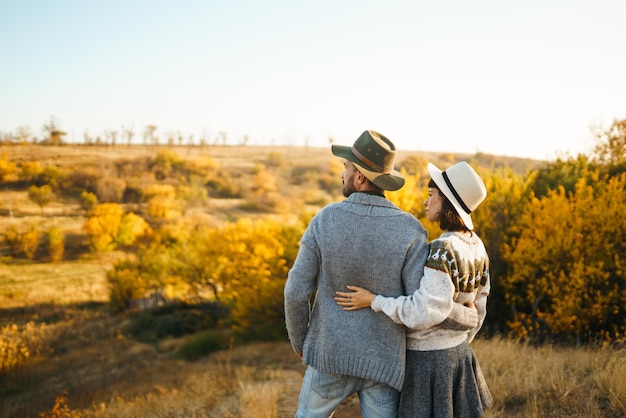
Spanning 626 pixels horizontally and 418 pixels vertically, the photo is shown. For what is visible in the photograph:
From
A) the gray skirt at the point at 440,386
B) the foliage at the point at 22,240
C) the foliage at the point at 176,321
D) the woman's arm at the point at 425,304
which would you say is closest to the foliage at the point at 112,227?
the foliage at the point at 22,240

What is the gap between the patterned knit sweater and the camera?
1884 millimetres

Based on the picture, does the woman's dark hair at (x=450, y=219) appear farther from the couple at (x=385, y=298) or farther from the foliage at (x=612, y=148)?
the foliage at (x=612, y=148)

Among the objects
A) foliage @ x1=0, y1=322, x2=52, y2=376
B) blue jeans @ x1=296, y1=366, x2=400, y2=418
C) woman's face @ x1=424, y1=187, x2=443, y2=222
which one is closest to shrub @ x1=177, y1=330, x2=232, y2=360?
foliage @ x1=0, y1=322, x2=52, y2=376

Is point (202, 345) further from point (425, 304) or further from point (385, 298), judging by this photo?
point (425, 304)

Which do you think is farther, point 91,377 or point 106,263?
point 106,263

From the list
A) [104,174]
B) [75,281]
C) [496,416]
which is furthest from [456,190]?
[104,174]

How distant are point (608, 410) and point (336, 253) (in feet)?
10.7

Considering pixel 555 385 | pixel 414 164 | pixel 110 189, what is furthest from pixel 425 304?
pixel 414 164

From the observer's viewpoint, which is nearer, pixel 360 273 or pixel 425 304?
pixel 425 304

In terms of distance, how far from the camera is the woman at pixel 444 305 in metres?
1.90

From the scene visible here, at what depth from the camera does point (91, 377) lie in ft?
A: 54.6

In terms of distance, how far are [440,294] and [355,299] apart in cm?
37

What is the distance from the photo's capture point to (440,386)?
2061mm

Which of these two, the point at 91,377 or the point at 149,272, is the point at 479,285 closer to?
the point at 91,377
